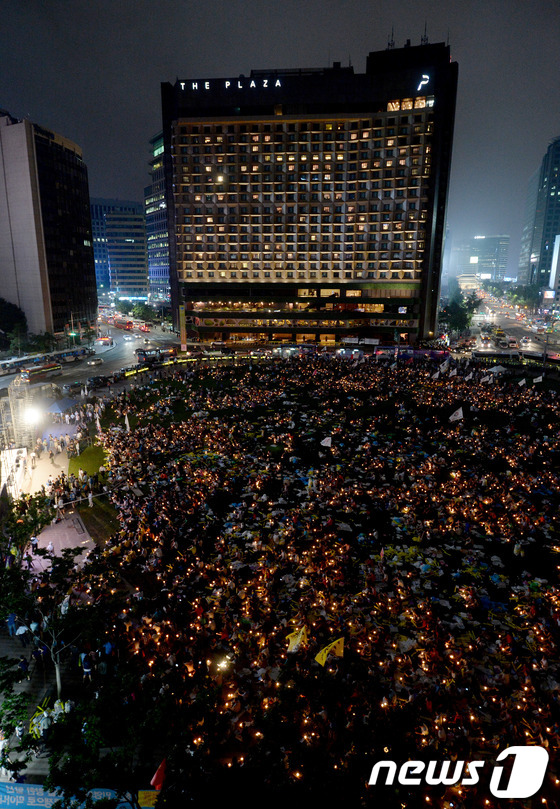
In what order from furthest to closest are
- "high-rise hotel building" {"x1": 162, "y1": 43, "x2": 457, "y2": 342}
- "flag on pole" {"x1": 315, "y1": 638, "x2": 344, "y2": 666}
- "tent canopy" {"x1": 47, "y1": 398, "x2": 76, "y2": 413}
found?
"high-rise hotel building" {"x1": 162, "y1": 43, "x2": 457, "y2": 342} < "tent canopy" {"x1": 47, "y1": 398, "x2": 76, "y2": 413} < "flag on pole" {"x1": 315, "y1": 638, "x2": 344, "y2": 666}

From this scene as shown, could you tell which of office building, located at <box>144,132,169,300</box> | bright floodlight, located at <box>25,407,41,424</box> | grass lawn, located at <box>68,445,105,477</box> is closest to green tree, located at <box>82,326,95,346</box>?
bright floodlight, located at <box>25,407,41,424</box>

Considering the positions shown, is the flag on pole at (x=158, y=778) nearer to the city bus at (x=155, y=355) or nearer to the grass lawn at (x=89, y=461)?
the grass lawn at (x=89, y=461)

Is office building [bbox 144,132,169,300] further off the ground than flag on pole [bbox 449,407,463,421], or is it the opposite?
office building [bbox 144,132,169,300]

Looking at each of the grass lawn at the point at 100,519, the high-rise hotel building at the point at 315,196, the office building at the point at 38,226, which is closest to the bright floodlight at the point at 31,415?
the grass lawn at the point at 100,519

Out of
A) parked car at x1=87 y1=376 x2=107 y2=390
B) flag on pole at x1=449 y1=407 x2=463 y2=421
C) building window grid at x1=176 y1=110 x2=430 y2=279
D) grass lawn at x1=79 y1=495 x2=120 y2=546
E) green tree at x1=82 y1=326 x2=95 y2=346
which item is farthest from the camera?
green tree at x1=82 y1=326 x2=95 y2=346

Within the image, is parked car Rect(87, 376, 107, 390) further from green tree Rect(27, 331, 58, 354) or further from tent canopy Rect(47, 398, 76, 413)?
green tree Rect(27, 331, 58, 354)

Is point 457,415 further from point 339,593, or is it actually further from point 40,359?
point 40,359

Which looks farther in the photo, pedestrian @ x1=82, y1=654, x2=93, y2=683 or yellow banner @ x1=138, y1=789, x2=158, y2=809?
pedestrian @ x1=82, y1=654, x2=93, y2=683
